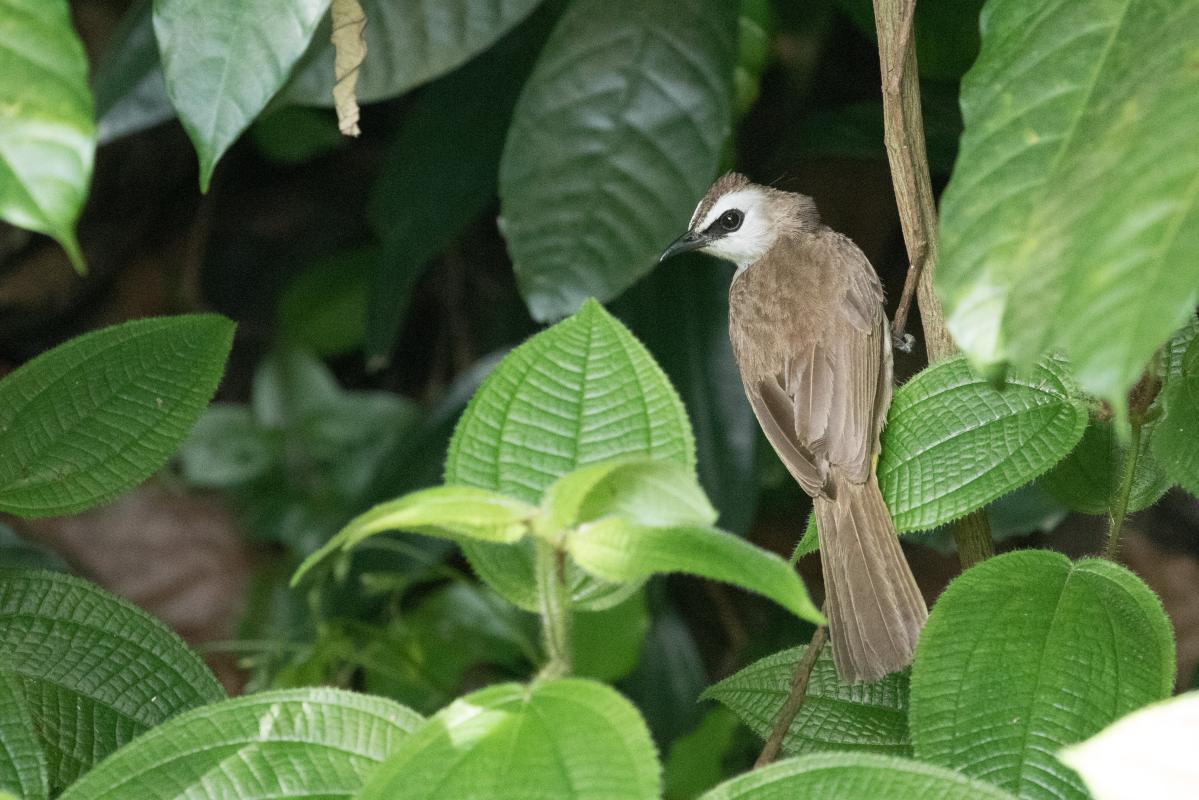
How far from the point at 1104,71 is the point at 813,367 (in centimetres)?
97

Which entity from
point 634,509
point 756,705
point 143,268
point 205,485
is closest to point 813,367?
point 756,705

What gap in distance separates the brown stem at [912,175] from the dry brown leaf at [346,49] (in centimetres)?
60

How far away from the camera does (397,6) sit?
83.6 inches

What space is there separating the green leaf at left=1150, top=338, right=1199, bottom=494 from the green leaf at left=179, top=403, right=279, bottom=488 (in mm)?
2637

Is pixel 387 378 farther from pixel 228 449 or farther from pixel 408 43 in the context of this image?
pixel 408 43

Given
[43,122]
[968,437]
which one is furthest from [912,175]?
[43,122]

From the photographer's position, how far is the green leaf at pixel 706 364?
101 inches

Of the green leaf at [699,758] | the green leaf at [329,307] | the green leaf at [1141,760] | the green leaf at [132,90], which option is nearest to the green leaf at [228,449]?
the green leaf at [329,307]

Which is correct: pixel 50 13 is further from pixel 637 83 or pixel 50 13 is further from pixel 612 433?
pixel 637 83

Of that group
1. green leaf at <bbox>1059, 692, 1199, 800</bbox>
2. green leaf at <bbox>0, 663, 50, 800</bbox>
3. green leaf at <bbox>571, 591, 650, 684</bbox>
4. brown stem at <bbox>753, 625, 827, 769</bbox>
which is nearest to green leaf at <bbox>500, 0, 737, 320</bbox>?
green leaf at <bbox>571, 591, 650, 684</bbox>

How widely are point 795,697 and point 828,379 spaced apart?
2.52 feet

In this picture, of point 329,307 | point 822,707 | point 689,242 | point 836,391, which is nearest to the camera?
point 822,707

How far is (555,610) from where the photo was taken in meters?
0.99

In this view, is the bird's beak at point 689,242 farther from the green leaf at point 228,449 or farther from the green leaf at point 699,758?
the green leaf at point 228,449
